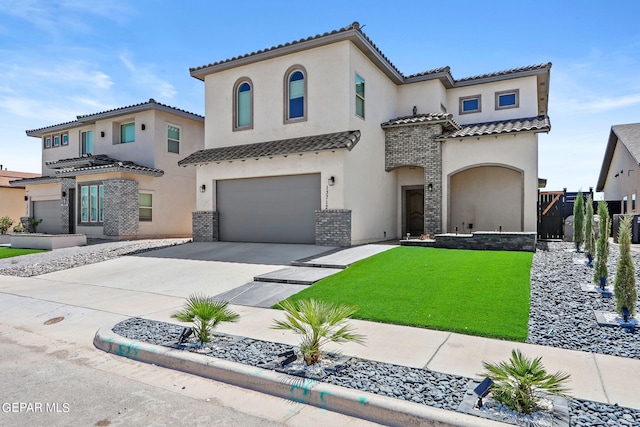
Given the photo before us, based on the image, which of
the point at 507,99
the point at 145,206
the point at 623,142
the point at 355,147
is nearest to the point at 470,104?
the point at 507,99

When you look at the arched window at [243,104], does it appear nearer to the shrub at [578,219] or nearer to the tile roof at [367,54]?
the tile roof at [367,54]

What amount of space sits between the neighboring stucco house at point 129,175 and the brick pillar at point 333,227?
11.9 meters

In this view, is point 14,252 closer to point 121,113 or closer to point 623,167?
point 121,113

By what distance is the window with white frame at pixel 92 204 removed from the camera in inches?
876

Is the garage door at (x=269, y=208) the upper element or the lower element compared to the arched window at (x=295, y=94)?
lower

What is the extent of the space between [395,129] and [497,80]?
5.47 metres

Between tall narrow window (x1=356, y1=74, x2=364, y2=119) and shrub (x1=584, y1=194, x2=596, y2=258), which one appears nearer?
shrub (x1=584, y1=194, x2=596, y2=258)

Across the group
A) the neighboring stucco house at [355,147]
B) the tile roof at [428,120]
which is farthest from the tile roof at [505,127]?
the tile roof at [428,120]

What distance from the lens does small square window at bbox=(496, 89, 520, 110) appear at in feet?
59.4

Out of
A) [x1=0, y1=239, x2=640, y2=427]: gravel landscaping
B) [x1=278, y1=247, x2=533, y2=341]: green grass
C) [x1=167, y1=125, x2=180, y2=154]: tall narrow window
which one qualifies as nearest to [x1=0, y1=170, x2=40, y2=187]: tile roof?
[x1=167, y1=125, x2=180, y2=154]: tall narrow window

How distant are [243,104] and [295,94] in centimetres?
271

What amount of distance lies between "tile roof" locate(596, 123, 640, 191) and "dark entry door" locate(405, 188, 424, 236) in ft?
39.8

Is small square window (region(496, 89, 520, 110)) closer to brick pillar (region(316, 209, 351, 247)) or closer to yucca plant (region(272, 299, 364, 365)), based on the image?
brick pillar (region(316, 209, 351, 247))

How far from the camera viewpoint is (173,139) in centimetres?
2362
